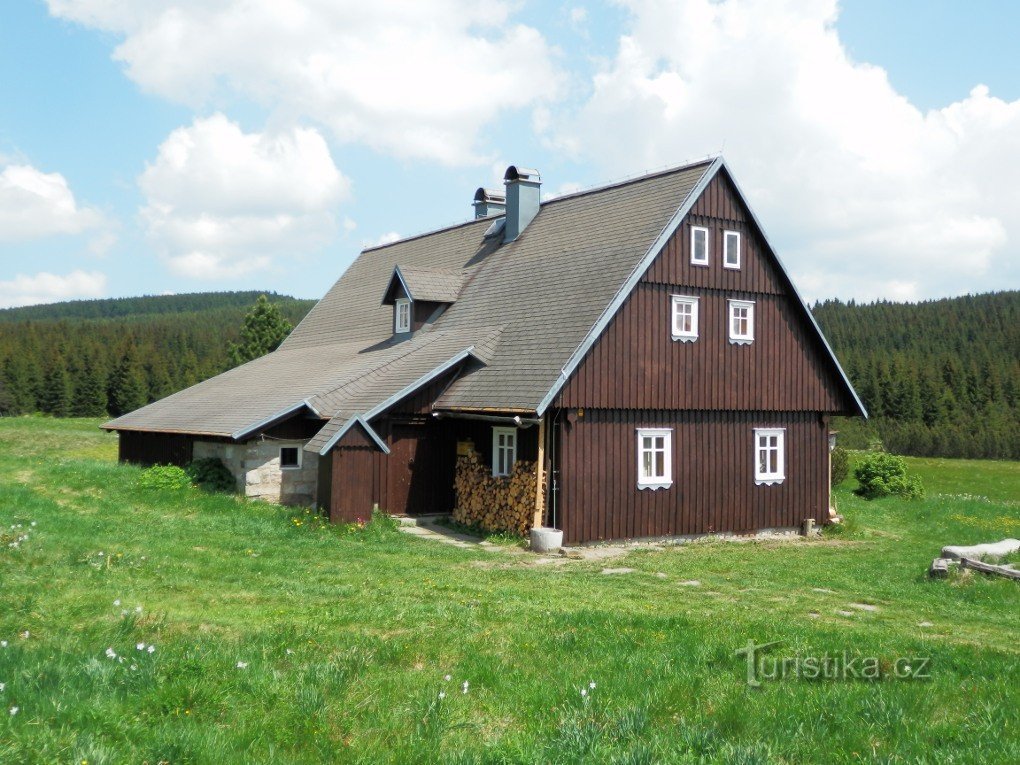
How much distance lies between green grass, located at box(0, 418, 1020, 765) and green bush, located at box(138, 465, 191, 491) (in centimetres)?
497

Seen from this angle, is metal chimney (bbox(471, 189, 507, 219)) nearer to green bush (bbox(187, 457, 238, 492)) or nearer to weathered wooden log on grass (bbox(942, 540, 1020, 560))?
green bush (bbox(187, 457, 238, 492))

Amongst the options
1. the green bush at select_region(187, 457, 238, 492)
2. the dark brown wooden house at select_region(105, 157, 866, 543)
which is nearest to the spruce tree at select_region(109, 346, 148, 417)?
the dark brown wooden house at select_region(105, 157, 866, 543)

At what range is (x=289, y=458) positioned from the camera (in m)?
23.5

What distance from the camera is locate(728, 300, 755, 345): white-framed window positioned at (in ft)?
72.2

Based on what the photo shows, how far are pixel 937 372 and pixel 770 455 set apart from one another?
93050 millimetres

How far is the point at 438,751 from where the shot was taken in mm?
6590

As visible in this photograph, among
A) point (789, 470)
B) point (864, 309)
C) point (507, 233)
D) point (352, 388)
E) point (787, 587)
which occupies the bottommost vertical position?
point (787, 587)

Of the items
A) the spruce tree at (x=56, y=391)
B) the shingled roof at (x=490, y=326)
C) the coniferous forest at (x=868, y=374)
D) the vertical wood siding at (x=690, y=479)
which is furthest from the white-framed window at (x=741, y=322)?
the spruce tree at (x=56, y=391)

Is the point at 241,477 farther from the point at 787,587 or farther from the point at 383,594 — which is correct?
the point at 787,587

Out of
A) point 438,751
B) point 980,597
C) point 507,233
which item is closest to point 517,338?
point 507,233

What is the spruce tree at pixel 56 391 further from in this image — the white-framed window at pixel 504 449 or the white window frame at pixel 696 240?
the white window frame at pixel 696 240

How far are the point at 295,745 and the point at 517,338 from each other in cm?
1560

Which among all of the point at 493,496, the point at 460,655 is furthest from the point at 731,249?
the point at 460,655

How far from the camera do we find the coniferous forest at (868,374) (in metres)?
89.4
